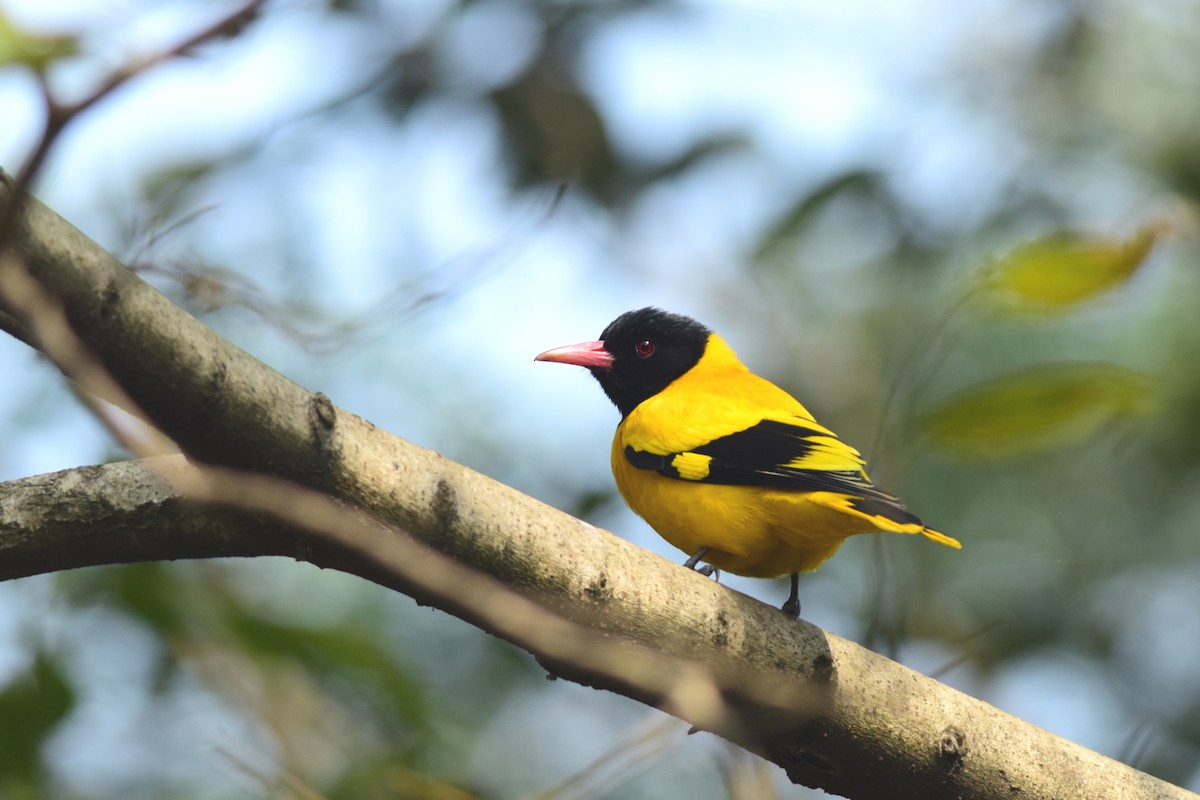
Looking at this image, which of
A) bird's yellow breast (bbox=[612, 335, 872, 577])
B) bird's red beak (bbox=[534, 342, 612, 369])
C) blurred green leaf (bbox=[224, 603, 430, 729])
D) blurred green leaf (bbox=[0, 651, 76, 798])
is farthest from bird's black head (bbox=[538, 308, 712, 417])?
blurred green leaf (bbox=[0, 651, 76, 798])

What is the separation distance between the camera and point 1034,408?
108 inches

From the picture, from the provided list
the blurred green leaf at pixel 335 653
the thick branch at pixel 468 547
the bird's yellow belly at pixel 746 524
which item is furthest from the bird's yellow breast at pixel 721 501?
the blurred green leaf at pixel 335 653

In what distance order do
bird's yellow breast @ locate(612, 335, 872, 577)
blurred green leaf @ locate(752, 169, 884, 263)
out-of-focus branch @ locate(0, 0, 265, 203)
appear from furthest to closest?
blurred green leaf @ locate(752, 169, 884, 263), bird's yellow breast @ locate(612, 335, 872, 577), out-of-focus branch @ locate(0, 0, 265, 203)

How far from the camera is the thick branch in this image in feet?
6.35

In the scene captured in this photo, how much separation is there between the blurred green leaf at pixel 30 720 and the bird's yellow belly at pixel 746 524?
1896mm

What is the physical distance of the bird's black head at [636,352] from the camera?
535cm

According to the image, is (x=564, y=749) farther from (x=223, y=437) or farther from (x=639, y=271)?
(x=223, y=437)

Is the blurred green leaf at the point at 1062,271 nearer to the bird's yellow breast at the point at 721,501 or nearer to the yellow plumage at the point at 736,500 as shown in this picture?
the yellow plumage at the point at 736,500

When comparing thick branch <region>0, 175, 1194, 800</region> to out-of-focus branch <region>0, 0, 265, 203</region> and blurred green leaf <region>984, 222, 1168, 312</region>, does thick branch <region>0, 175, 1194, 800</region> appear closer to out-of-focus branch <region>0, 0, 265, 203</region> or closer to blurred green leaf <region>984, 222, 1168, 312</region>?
out-of-focus branch <region>0, 0, 265, 203</region>

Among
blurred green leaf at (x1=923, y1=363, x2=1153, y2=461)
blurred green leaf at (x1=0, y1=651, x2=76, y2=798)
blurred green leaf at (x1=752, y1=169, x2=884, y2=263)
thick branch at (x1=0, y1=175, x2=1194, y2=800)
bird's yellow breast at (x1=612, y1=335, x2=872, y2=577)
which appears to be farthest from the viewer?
blurred green leaf at (x1=752, y1=169, x2=884, y2=263)

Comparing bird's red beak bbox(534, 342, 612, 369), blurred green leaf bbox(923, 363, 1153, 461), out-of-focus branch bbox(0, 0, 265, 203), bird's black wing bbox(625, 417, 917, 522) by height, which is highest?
out-of-focus branch bbox(0, 0, 265, 203)

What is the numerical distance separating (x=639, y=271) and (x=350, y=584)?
2.75 m

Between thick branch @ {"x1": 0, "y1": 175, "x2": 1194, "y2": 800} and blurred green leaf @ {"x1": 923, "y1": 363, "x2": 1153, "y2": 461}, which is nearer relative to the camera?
thick branch @ {"x1": 0, "y1": 175, "x2": 1194, "y2": 800}

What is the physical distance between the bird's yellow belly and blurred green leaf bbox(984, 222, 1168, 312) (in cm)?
105
